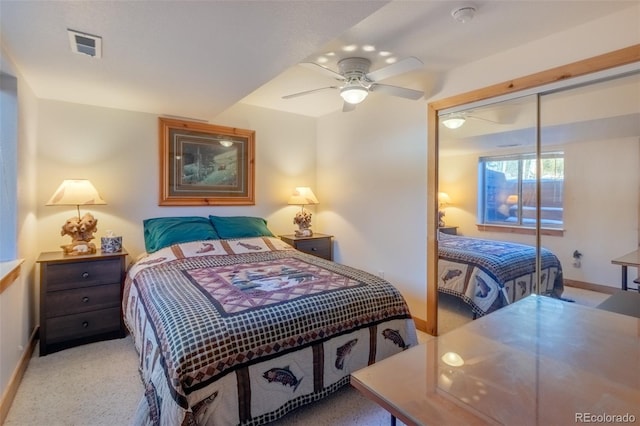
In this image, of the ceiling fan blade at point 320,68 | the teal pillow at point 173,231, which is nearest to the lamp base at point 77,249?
the teal pillow at point 173,231

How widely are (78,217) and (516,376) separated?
11.3 feet

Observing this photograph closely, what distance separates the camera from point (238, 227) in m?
3.57

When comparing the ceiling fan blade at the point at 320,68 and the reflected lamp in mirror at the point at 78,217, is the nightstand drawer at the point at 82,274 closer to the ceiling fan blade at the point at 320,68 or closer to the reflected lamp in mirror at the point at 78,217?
the reflected lamp in mirror at the point at 78,217

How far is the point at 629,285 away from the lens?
6.73ft

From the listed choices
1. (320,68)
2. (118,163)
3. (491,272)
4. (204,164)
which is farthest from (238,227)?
(491,272)

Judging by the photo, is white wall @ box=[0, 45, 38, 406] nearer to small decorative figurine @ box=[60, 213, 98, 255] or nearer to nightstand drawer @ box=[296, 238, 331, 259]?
small decorative figurine @ box=[60, 213, 98, 255]

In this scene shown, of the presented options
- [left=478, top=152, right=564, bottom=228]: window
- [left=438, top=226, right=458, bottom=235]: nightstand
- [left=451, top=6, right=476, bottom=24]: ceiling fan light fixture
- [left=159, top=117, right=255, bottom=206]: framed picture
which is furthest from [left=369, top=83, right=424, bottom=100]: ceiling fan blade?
[left=159, top=117, right=255, bottom=206]: framed picture

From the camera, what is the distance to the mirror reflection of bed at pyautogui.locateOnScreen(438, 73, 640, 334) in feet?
6.75

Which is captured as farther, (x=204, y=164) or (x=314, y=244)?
(x=314, y=244)

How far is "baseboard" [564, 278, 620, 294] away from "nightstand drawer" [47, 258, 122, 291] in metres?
3.55

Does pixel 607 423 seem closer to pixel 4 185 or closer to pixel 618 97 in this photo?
pixel 618 97

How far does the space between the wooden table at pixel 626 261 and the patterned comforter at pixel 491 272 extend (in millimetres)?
324

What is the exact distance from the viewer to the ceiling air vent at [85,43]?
1.76 metres

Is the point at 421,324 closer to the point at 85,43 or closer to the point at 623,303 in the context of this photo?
the point at 623,303
